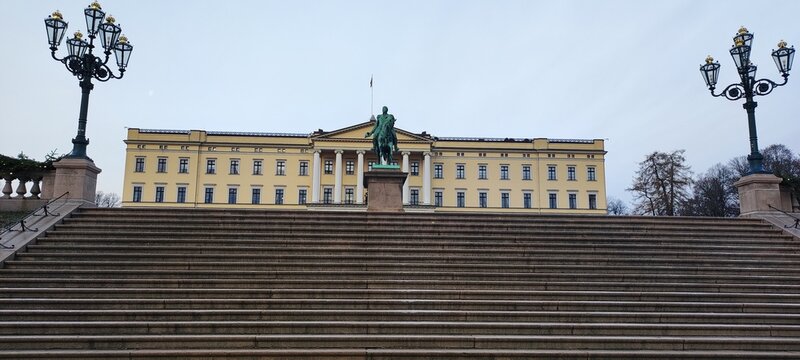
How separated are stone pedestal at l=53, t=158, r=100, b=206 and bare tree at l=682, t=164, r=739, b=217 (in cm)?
5788

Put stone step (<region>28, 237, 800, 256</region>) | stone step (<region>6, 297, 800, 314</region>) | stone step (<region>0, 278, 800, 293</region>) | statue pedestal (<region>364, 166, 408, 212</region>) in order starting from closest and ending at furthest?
stone step (<region>6, 297, 800, 314</region>), stone step (<region>0, 278, 800, 293</region>), stone step (<region>28, 237, 800, 256</region>), statue pedestal (<region>364, 166, 408, 212</region>)

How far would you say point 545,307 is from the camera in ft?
30.0

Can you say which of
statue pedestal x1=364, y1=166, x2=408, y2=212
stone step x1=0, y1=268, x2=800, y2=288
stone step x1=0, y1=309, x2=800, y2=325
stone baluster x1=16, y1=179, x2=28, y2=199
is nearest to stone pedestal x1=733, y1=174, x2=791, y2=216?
stone step x1=0, y1=268, x2=800, y2=288

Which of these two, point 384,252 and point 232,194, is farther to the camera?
point 232,194

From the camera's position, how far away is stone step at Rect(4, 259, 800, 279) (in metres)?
10.1

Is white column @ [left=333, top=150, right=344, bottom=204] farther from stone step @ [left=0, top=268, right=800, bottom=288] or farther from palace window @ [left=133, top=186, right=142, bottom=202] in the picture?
stone step @ [left=0, top=268, right=800, bottom=288]

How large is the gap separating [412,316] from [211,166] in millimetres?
64214

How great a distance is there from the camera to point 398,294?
9523 mm

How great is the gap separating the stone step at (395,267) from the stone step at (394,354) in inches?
103

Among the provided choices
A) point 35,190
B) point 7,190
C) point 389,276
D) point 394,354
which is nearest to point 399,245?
point 389,276

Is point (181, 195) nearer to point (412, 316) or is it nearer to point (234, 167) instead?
point (234, 167)

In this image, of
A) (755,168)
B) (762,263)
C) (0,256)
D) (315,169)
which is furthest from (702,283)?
(315,169)

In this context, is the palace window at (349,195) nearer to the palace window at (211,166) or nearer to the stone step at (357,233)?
the palace window at (211,166)

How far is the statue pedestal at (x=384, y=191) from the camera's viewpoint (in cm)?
1720
